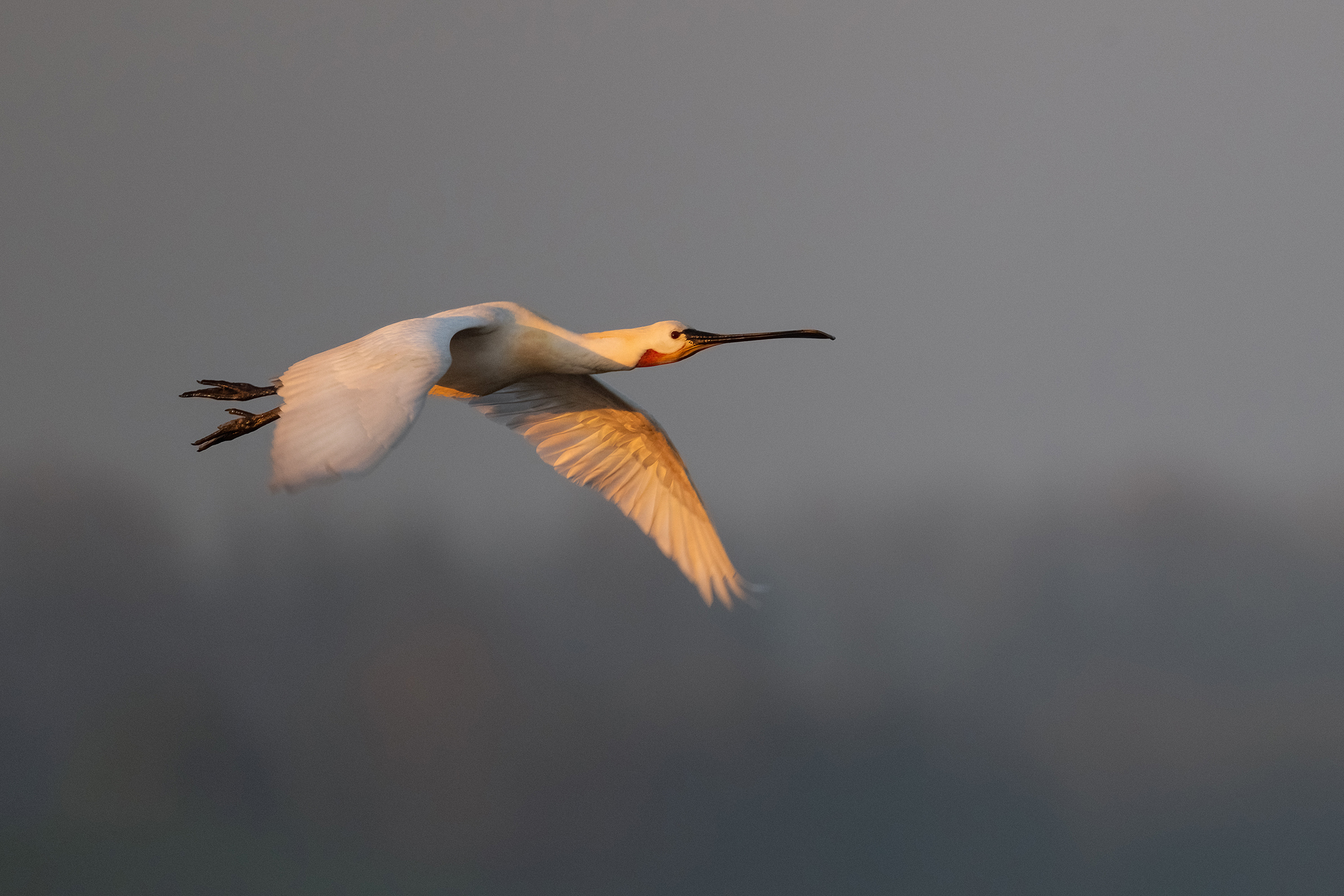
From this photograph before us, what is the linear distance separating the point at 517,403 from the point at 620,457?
3.64 ft

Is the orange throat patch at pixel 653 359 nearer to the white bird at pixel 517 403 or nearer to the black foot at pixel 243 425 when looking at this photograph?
the white bird at pixel 517 403

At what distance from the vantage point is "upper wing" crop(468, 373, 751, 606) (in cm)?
1266

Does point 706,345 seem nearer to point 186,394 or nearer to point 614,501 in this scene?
point 614,501

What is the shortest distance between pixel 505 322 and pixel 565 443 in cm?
221

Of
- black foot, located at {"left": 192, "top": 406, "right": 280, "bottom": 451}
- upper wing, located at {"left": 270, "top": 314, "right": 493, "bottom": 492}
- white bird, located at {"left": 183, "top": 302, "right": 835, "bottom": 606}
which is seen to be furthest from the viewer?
black foot, located at {"left": 192, "top": 406, "right": 280, "bottom": 451}

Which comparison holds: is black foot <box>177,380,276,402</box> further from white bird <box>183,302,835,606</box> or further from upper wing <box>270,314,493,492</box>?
upper wing <box>270,314,493,492</box>

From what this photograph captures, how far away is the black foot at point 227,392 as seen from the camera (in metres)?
11.8

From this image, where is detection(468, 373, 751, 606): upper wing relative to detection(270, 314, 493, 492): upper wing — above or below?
below

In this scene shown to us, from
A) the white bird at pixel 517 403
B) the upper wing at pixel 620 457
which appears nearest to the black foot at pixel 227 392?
the white bird at pixel 517 403

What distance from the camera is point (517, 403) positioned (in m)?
12.8

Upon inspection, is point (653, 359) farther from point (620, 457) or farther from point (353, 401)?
point (353, 401)

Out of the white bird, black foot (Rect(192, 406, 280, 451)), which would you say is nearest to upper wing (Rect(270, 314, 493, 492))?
the white bird

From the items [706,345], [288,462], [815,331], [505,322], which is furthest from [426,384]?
[815,331]

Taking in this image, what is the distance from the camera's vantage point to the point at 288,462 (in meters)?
7.13
